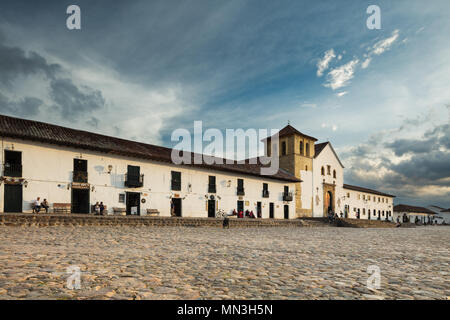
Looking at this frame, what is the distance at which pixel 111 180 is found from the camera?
2033 centimetres

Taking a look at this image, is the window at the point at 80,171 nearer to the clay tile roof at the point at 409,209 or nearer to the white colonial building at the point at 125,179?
the white colonial building at the point at 125,179

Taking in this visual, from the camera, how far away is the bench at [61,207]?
58.5 feet

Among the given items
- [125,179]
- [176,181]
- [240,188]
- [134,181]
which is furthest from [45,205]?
[240,188]

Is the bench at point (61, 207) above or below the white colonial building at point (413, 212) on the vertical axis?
above

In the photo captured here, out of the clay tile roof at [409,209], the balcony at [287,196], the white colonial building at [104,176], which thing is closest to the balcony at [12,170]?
the white colonial building at [104,176]

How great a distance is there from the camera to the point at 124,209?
2052cm

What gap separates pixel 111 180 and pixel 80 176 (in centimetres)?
200

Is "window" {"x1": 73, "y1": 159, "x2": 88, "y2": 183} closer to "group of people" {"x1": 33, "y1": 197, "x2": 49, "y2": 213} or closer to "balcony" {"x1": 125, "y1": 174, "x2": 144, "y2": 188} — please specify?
"group of people" {"x1": 33, "y1": 197, "x2": 49, "y2": 213}

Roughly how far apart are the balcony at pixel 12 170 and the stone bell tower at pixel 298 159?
27.0m

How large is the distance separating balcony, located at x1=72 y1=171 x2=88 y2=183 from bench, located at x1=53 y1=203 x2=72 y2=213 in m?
1.59

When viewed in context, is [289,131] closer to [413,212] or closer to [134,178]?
[134,178]

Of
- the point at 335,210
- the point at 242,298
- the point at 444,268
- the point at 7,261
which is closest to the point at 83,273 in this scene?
the point at 7,261
